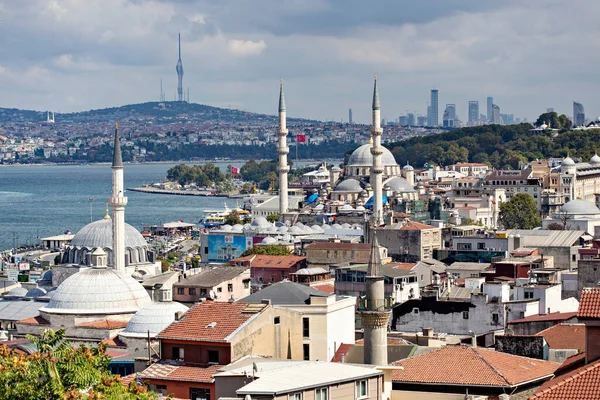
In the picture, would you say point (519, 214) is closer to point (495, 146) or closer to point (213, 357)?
point (213, 357)

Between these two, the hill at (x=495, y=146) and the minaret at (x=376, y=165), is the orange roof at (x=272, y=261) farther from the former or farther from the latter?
the hill at (x=495, y=146)

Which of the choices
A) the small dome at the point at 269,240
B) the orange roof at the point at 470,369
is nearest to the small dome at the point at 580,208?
the small dome at the point at 269,240

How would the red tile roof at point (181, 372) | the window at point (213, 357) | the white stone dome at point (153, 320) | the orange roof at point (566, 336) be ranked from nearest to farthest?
the red tile roof at point (181, 372)
the window at point (213, 357)
the orange roof at point (566, 336)
the white stone dome at point (153, 320)

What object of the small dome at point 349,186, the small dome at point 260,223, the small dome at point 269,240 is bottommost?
the small dome at point 269,240

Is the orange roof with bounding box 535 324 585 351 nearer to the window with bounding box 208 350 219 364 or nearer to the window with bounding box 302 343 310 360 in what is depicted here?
the window with bounding box 302 343 310 360

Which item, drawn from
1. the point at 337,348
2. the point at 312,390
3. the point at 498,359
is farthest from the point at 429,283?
the point at 312,390

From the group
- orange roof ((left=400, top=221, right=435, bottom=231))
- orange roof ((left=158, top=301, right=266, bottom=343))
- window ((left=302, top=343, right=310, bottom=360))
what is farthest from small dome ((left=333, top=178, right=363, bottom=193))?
orange roof ((left=158, top=301, right=266, bottom=343))

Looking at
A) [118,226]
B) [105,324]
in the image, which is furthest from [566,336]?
[118,226]
